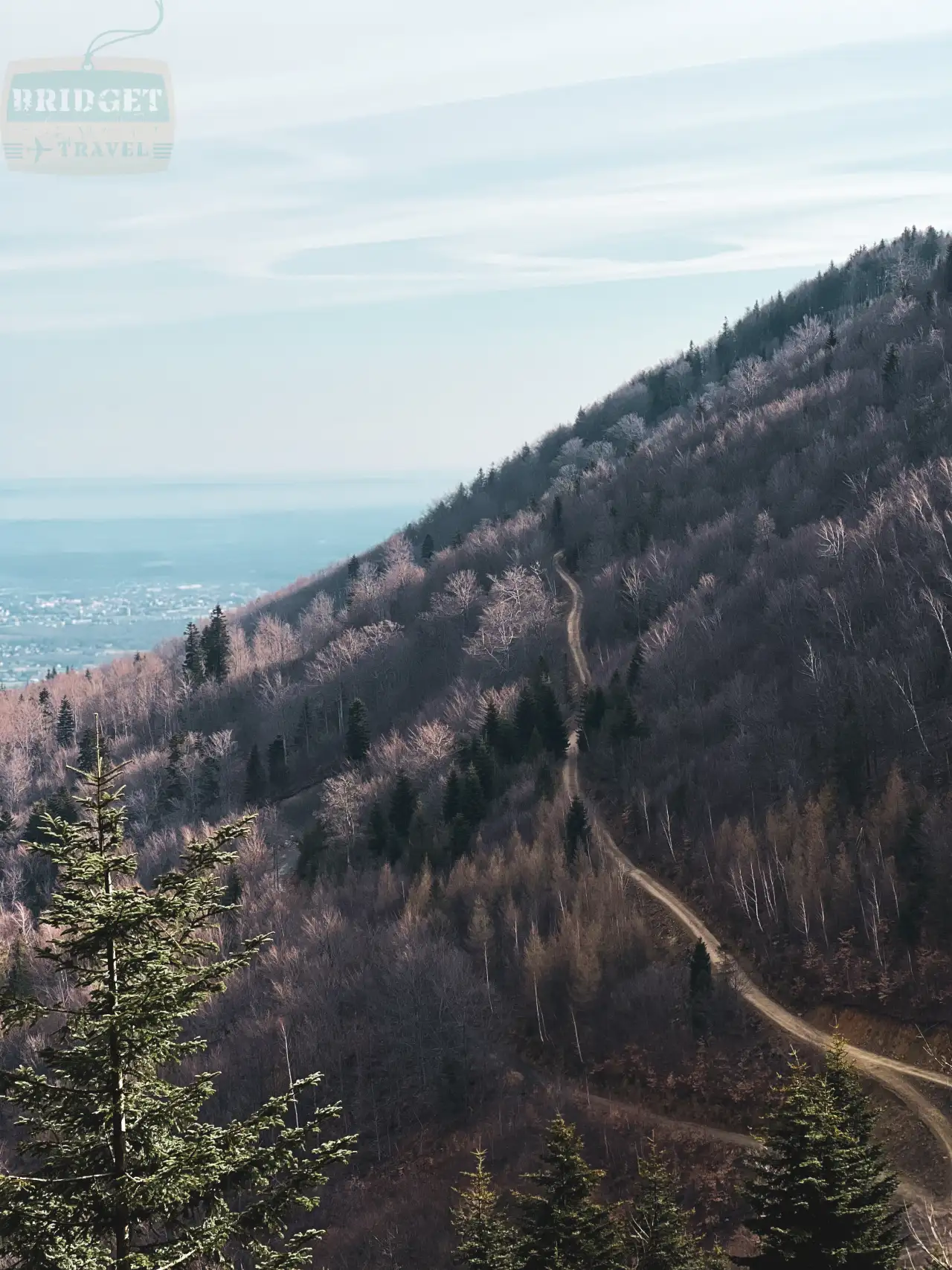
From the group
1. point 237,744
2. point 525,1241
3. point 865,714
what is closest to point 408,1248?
point 525,1241

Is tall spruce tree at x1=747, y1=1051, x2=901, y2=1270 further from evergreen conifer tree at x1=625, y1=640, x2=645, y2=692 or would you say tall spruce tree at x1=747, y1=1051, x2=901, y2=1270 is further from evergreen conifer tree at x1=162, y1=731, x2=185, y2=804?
evergreen conifer tree at x1=162, y1=731, x2=185, y2=804

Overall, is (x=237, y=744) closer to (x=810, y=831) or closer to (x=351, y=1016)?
(x=351, y=1016)

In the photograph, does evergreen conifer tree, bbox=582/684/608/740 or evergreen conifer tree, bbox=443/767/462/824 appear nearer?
evergreen conifer tree, bbox=443/767/462/824

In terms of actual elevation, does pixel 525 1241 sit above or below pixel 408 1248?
above

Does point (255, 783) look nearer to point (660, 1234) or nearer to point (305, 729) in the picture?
point (305, 729)

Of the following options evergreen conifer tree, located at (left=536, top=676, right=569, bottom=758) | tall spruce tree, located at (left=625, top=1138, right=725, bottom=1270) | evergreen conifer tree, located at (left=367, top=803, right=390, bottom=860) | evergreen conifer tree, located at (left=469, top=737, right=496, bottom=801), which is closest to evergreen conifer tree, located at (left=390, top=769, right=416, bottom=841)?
evergreen conifer tree, located at (left=367, top=803, right=390, bottom=860)

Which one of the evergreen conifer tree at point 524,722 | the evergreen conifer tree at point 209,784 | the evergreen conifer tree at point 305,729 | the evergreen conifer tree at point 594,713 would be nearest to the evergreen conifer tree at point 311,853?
the evergreen conifer tree at point 524,722

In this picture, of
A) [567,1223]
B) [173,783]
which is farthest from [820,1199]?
[173,783]
